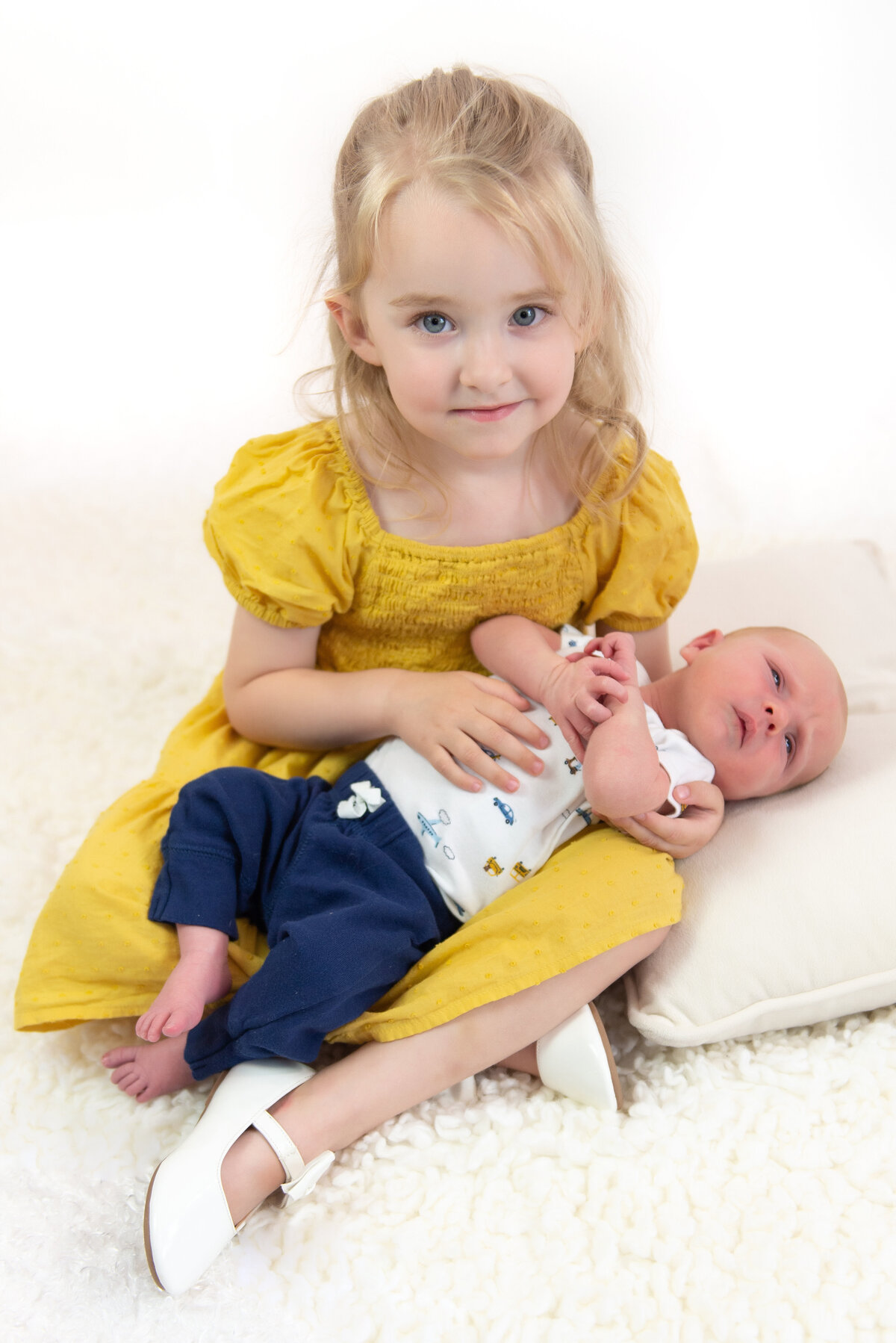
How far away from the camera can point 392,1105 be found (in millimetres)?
1016

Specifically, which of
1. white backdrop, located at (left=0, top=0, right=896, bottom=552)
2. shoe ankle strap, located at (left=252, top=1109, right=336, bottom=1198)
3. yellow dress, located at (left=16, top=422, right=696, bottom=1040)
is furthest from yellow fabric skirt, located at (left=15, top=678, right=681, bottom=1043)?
white backdrop, located at (left=0, top=0, right=896, bottom=552)

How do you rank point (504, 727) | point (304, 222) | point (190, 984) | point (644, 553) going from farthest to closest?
1. point (304, 222)
2. point (644, 553)
3. point (504, 727)
4. point (190, 984)

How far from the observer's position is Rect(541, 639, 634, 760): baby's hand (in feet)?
3.50

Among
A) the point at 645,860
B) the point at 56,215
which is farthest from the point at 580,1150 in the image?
the point at 56,215

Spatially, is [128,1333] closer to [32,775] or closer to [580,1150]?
[580,1150]

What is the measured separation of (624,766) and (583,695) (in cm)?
8

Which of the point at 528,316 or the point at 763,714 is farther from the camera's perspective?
the point at 763,714

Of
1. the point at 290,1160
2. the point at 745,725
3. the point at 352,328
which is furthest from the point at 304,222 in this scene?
the point at 290,1160

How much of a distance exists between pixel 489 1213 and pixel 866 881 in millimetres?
411

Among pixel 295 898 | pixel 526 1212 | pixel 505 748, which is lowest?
pixel 526 1212

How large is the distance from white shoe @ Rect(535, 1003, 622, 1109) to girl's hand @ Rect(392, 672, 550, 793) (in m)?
0.21

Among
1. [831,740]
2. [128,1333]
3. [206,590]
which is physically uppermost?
[831,740]

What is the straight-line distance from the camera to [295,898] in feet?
3.55

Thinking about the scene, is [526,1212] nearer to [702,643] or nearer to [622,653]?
[622,653]
